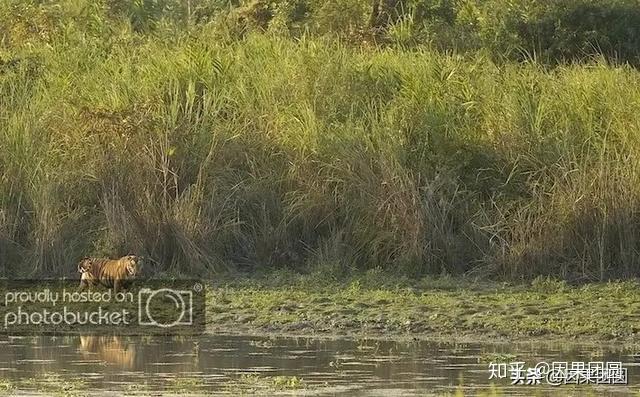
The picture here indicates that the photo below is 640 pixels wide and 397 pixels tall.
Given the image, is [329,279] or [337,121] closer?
[329,279]

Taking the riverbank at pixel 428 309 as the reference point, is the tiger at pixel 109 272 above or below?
above

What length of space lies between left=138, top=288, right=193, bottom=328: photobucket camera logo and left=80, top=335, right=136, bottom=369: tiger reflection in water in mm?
561

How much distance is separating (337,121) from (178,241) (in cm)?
196

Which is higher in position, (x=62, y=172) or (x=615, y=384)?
(x=62, y=172)

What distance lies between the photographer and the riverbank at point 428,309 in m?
10.5

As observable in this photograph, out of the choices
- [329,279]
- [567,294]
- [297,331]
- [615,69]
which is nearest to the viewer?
[297,331]

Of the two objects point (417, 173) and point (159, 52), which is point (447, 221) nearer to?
point (417, 173)

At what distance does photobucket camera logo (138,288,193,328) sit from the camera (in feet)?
36.2

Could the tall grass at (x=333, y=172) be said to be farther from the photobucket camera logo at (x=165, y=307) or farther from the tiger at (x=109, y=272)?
the tiger at (x=109, y=272)

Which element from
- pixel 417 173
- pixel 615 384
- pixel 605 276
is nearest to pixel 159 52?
pixel 417 173

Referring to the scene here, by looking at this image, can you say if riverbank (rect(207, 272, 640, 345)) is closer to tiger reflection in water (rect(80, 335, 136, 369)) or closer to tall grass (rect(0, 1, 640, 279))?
tall grass (rect(0, 1, 640, 279))

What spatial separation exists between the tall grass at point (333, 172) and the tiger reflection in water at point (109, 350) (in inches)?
95.5

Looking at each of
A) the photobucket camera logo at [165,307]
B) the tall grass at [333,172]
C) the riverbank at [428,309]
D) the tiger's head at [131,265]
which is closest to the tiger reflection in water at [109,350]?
the photobucket camera logo at [165,307]

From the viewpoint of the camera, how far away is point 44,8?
64.4 feet
